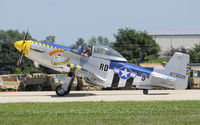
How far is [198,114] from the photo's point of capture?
10.8 meters

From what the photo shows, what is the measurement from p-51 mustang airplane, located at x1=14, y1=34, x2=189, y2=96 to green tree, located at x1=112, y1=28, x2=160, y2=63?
130 feet

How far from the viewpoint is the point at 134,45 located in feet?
201

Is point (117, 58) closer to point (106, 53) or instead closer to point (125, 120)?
point (106, 53)

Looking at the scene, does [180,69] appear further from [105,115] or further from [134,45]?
[134,45]

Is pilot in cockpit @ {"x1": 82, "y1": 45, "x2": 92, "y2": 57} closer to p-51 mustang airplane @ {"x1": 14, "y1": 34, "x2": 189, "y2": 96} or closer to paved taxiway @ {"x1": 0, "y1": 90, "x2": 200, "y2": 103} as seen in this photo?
p-51 mustang airplane @ {"x1": 14, "y1": 34, "x2": 189, "y2": 96}

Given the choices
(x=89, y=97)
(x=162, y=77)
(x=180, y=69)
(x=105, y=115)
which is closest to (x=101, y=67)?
(x=89, y=97)

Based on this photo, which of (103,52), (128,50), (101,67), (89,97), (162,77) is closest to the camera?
(89,97)

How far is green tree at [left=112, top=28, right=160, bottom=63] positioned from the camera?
5875 centimetres

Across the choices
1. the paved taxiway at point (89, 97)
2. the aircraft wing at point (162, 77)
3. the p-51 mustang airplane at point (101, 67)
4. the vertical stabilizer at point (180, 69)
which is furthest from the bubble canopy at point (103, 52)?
the vertical stabilizer at point (180, 69)

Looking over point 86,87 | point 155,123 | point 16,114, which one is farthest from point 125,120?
point 86,87

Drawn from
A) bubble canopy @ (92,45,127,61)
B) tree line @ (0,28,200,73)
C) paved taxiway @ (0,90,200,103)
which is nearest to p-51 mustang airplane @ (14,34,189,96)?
bubble canopy @ (92,45,127,61)

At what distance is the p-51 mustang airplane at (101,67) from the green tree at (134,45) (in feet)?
130

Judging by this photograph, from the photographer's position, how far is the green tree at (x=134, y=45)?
58750 mm

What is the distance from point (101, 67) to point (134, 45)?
43788mm
